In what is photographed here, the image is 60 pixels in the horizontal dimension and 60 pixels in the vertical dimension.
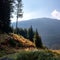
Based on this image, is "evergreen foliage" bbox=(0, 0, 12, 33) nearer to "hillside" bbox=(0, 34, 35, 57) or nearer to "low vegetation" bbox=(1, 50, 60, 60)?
"hillside" bbox=(0, 34, 35, 57)

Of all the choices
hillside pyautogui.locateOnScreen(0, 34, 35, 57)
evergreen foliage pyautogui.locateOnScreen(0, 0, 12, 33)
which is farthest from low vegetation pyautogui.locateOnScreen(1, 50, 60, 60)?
evergreen foliage pyautogui.locateOnScreen(0, 0, 12, 33)

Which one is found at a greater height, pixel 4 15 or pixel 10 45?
pixel 4 15

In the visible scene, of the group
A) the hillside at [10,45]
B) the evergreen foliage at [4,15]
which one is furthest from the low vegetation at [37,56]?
the evergreen foliage at [4,15]

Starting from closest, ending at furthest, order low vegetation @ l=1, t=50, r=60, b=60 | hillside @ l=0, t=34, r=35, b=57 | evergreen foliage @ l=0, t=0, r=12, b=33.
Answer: low vegetation @ l=1, t=50, r=60, b=60 → hillside @ l=0, t=34, r=35, b=57 → evergreen foliage @ l=0, t=0, r=12, b=33

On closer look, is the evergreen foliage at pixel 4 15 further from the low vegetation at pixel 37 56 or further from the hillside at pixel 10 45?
the low vegetation at pixel 37 56

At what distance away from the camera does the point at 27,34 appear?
79.6m

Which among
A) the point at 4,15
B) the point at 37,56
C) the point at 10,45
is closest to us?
the point at 37,56

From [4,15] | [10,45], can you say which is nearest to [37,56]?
[10,45]

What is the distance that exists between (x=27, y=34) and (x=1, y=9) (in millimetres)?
31717

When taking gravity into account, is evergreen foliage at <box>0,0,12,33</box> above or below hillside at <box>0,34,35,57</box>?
above

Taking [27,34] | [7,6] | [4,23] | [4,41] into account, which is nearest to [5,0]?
[7,6]

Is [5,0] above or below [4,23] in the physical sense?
above

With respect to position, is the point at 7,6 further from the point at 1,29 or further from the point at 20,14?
the point at 20,14

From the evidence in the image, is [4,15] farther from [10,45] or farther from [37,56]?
[37,56]
